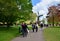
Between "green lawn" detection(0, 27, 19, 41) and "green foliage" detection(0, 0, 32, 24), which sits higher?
"green foliage" detection(0, 0, 32, 24)

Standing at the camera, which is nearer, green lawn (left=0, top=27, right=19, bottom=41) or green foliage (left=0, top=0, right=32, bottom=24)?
green lawn (left=0, top=27, right=19, bottom=41)

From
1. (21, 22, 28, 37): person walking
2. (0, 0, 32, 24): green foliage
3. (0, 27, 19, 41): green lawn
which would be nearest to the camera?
(0, 27, 19, 41): green lawn

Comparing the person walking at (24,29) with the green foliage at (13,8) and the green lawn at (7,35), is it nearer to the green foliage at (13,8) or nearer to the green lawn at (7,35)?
the green lawn at (7,35)

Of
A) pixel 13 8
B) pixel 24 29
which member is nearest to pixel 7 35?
pixel 24 29

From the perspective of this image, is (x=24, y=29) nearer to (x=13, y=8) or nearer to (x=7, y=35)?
(x=7, y=35)

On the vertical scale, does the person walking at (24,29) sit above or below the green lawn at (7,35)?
above

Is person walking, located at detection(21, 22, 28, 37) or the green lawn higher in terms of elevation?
person walking, located at detection(21, 22, 28, 37)

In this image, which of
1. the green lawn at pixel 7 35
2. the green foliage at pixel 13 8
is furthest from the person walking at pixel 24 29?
the green foliage at pixel 13 8

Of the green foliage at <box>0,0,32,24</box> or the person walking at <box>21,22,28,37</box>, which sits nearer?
the person walking at <box>21,22,28,37</box>

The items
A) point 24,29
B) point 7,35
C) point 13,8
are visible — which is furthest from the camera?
point 13,8

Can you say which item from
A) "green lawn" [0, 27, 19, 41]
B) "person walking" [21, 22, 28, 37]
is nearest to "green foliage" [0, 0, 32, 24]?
"green lawn" [0, 27, 19, 41]

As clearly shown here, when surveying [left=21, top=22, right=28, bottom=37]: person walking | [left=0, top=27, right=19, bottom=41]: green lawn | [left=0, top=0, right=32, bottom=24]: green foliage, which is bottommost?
[left=0, top=27, right=19, bottom=41]: green lawn

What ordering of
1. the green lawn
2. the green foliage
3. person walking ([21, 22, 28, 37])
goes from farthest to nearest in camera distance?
the green foliage → person walking ([21, 22, 28, 37]) → the green lawn

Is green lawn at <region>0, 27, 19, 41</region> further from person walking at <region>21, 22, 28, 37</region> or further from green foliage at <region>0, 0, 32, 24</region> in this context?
green foliage at <region>0, 0, 32, 24</region>
